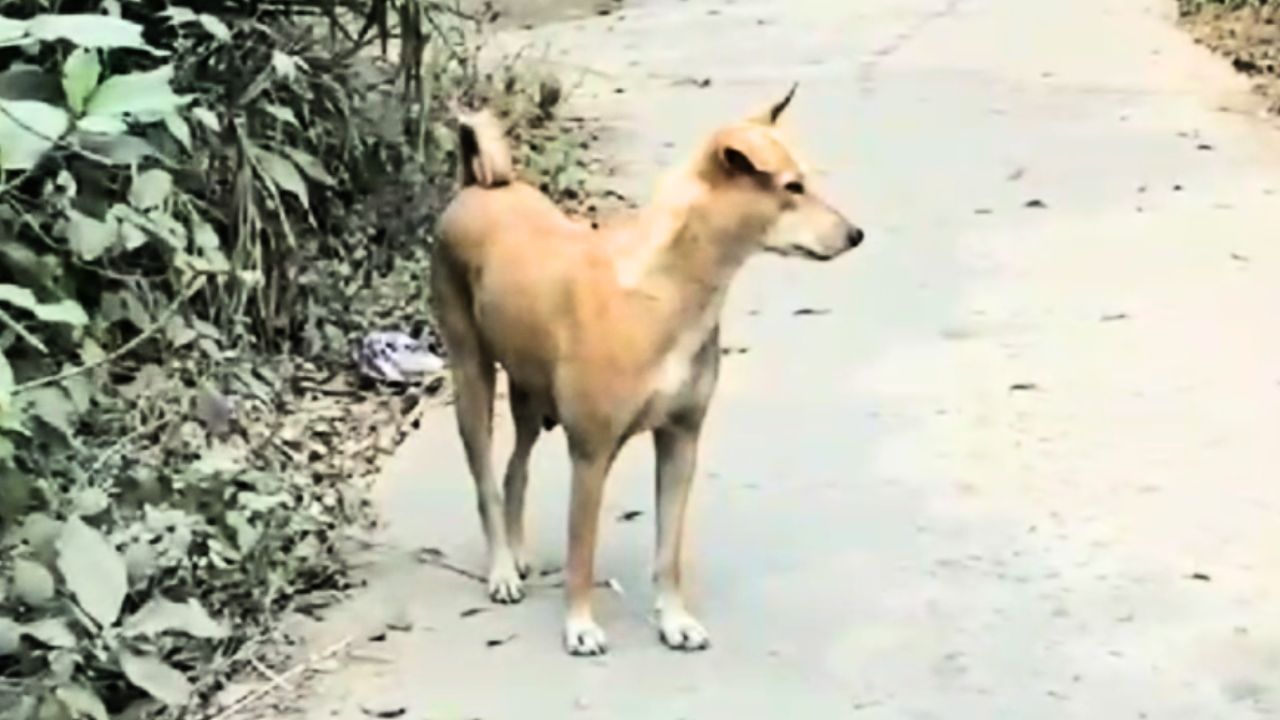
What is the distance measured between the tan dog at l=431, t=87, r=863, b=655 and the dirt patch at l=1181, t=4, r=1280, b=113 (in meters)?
5.53

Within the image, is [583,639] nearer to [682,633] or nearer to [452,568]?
[682,633]

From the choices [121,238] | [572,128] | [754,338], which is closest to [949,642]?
[121,238]

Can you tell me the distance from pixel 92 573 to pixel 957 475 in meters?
2.45

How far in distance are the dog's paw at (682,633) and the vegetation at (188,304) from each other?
0.75m

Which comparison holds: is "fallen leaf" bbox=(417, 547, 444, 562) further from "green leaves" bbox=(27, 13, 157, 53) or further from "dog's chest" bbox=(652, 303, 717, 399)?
"green leaves" bbox=(27, 13, 157, 53)

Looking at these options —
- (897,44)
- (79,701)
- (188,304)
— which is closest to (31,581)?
(79,701)

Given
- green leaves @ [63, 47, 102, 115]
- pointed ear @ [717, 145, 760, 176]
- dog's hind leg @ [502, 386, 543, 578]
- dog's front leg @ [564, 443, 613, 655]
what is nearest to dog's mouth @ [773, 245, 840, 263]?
pointed ear @ [717, 145, 760, 176]

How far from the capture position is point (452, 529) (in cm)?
543

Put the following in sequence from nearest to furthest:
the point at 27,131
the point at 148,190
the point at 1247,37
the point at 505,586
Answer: the point at 27,131 < the point at 148,190 < the point at 505,586 < the point at 1247,37

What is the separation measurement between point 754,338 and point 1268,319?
4.60 feet

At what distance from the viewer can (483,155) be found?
5.04 meters

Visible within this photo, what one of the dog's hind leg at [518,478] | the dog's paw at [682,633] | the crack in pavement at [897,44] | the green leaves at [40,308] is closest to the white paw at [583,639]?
the dog's paw at [682,633]

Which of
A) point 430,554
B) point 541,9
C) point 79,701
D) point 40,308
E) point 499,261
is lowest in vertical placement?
point 541,9

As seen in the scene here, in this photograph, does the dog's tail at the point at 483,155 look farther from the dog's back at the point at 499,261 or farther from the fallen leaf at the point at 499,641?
the fallen leaf at the point at 499,641
